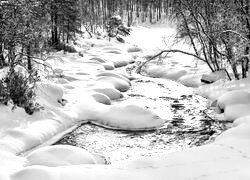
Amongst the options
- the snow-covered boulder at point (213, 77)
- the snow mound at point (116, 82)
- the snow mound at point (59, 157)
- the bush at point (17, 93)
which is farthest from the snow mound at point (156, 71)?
the snow mound at point (59, 157)

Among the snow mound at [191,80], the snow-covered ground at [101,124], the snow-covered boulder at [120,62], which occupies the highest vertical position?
the snow-covered ground at [101,124]

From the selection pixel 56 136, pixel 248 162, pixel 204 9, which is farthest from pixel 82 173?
pixel 204 9

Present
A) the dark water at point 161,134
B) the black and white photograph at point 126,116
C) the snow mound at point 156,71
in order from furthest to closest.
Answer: the snow mound at point 156,71
the dark water at point 161,134
the black and white photograph at point 126,116

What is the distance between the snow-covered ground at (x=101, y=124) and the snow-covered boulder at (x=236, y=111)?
3 cm

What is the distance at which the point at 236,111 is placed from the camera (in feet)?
40.5

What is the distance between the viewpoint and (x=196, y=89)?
1766 centimetres

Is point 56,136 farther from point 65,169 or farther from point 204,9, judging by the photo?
point 204,9

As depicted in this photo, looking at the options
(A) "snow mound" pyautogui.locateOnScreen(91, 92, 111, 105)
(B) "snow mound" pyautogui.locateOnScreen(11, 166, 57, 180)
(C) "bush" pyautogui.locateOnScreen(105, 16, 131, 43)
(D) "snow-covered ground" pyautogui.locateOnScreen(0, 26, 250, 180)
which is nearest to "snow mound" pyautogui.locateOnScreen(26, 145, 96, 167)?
(D) "snow-covered ground" pyautogui.locateOnScreen(0, 26, 250, 180)

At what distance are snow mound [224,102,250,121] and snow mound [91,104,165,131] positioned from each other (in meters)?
2.11

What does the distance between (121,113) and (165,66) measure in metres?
10.9

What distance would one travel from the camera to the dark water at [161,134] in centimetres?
1033

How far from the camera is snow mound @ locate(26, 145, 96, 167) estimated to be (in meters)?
8.34

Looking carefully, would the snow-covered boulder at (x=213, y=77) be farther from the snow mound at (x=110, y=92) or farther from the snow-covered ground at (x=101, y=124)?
the snow mound at (x=110, y=92)

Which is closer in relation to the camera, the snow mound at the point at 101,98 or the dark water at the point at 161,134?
the dark water at the point at 161,134
